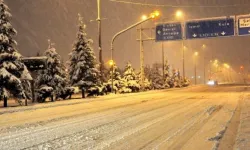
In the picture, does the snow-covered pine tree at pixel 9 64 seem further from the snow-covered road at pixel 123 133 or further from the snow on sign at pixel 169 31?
the snow on sign at pixel 169 31

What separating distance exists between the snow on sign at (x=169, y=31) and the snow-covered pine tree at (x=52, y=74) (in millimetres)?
21868

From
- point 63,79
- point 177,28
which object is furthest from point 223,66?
point 63,79

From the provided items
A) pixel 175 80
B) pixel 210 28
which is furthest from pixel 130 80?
pixel 175 80

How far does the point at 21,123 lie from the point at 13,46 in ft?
35.9

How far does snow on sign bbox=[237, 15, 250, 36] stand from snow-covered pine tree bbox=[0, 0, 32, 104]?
32.0 meters

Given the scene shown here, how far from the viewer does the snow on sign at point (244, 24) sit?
4650 cm

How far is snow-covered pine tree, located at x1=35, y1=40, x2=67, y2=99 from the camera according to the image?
2945cm

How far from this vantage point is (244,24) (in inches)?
1845

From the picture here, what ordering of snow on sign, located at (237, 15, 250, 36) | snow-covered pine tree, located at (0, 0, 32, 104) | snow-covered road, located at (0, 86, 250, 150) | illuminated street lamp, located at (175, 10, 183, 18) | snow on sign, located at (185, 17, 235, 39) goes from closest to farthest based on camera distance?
1. snow-covered road, located at (0, 86, 250, 150)
2. snow-covered pine tree, located at (0, 0, 32, 104)
3. snow on sign, located at (237, 15, 250, 36)
4. snow on sign, located at (185, 17, 235, 39)
5. illuminated street lamp, located at (175, 10, 183, 18)

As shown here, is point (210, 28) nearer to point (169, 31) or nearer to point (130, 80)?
point (169, 31)

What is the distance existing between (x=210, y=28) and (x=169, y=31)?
527 centimetres

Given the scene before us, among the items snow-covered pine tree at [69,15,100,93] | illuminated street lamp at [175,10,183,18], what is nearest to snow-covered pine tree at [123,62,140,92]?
illuminated street lamp at [175,10,183,18]

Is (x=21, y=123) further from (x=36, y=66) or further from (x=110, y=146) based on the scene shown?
(x=36, y=66)

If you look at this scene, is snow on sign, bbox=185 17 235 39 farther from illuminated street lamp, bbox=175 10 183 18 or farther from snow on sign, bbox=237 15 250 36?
illuminated street lamp, bbox=175 10 183 18
